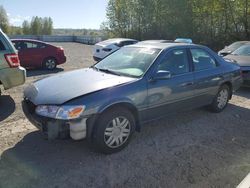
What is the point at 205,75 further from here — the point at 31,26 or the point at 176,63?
the point at 31,26

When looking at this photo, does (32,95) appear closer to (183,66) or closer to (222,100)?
(183,66)

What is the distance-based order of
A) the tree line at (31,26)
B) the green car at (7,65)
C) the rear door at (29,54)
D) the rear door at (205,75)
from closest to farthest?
the rear door at (205,75), the green car at (7,65), the rear door at (29,54), the tree line at (31,26)

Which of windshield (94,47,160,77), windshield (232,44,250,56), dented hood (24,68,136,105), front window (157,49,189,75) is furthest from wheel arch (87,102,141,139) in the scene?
windshield (232,44,250,56)

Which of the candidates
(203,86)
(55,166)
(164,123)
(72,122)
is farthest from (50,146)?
(203,86)

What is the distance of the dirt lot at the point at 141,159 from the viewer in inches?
131

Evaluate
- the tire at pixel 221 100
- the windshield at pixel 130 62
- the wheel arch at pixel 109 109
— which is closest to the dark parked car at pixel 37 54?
the windshield at pixel 130 62

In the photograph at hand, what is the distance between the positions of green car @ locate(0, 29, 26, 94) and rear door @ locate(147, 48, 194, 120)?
10.9ft

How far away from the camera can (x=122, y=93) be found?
390 centimetres

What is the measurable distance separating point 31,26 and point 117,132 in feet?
226

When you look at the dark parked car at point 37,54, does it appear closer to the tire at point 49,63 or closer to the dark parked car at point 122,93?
the tire at point 49,63

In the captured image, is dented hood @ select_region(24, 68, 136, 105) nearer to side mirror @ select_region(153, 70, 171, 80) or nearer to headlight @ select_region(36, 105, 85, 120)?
headlight @ select_region(36, 105, 85, 120)

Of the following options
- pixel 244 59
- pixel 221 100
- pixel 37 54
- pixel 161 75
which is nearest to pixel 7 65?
pixel 161 75

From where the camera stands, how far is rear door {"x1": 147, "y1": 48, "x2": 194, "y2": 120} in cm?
438

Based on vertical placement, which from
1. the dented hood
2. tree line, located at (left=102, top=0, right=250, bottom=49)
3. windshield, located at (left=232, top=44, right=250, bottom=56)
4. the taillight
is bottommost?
the dented hood
